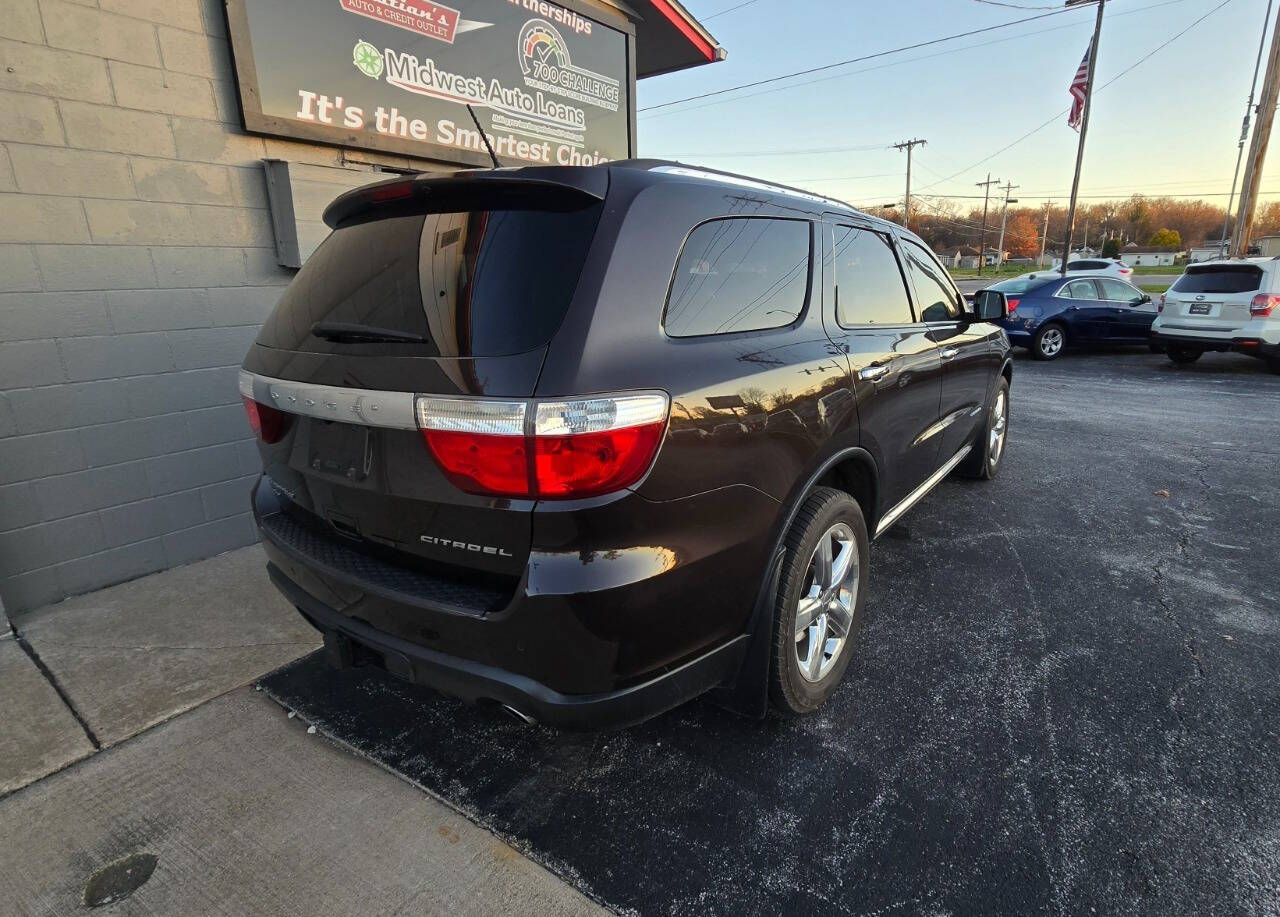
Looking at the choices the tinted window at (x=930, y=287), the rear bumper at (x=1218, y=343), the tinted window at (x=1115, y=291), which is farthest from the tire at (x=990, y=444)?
the tinted window at (x=1115, y=291)

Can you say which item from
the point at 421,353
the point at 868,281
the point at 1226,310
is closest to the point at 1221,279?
the point at 1226,310

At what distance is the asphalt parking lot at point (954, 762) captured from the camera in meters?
1.82

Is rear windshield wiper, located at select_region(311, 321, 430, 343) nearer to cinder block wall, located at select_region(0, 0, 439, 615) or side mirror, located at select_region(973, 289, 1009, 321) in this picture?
cinder block wall, located at select_region(0, 0, 439, 615)

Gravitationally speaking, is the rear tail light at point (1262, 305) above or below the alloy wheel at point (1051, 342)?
above

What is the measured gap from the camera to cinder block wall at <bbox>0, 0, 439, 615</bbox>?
319cm

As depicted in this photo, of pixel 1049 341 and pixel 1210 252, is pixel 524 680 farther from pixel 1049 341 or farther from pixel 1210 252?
pixel 1210 252

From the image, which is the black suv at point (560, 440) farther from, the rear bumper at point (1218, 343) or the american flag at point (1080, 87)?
the american flag at point (1080, 87)

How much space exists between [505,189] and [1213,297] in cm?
1246

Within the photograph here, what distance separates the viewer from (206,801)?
2.16 metres

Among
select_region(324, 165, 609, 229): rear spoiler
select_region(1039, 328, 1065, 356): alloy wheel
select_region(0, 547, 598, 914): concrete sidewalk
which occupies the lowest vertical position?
select_region(0, 547, 598, 914): concrete sidewalk

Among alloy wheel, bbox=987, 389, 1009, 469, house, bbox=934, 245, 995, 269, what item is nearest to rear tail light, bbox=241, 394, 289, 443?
alloy wheel, bbox=987, 389, 1009, 469

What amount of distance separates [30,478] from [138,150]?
1725mm

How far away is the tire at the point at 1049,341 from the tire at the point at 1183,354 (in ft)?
5.13

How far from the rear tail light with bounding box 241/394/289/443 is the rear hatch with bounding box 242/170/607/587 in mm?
19
